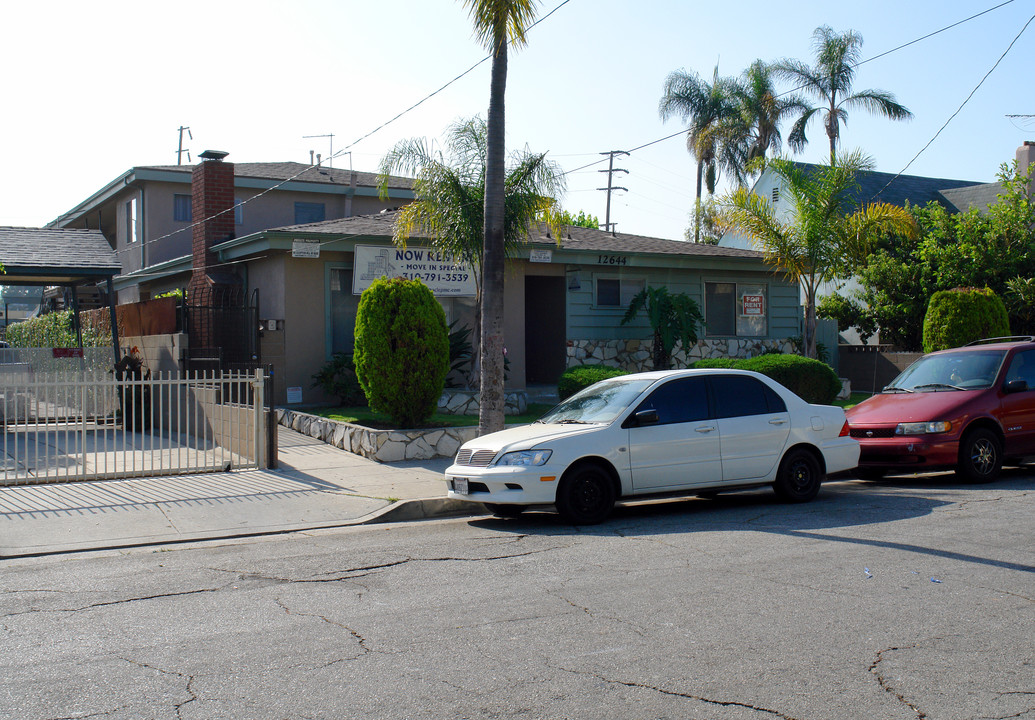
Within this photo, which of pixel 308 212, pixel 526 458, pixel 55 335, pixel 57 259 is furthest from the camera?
pixel 308 212

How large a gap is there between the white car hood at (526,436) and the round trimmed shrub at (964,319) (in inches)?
503

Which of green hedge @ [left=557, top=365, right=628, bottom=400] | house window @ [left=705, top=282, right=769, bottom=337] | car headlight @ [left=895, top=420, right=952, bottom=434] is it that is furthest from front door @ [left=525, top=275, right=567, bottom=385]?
car headlight @ [left=895, top=420, right=952, bottom=434]

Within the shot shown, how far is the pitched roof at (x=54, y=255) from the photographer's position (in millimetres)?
16312

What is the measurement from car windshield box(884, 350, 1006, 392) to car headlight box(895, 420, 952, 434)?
3.13ft

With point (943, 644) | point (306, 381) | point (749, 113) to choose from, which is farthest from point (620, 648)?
point (749, 113)

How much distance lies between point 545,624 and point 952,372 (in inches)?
349

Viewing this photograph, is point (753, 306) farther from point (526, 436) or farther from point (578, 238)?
point (526, 436)

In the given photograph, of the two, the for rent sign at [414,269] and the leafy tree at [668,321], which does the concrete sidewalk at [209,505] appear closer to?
the for rent sign at [414,269]

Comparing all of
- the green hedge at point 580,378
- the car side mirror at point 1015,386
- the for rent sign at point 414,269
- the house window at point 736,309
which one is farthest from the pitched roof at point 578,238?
the car side mirror at point 1015,386

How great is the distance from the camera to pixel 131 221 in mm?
27047

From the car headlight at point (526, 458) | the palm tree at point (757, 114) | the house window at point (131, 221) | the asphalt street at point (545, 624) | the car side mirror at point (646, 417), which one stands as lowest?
the asphalt street at point (545, 624)

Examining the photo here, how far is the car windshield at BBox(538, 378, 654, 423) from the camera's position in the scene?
9.38 meters

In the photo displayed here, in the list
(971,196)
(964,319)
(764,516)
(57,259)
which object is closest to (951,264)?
(964,319)

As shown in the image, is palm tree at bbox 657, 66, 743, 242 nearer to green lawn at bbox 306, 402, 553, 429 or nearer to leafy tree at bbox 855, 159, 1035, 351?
leafy tree at bbox 855, 159, 1035, 351
